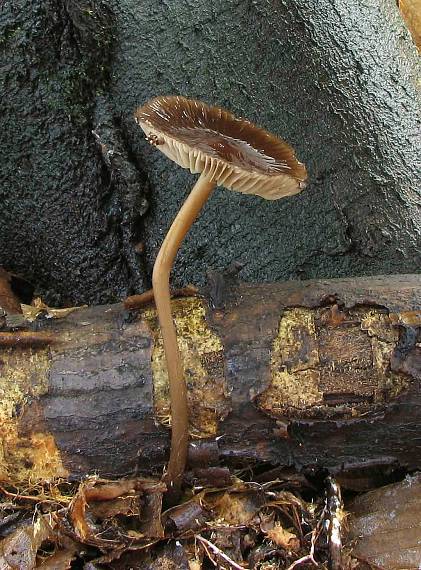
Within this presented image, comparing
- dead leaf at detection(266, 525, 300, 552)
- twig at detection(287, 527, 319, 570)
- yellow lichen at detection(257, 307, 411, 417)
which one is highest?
yellow lichen at detection(257, 307, 411, 417)

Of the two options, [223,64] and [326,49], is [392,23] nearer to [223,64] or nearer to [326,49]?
[326,49]

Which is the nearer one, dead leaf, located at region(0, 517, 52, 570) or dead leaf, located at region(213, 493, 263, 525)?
dead leaf, located at region(0, 517, 52, 570)

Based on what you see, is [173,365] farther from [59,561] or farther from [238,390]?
[59,561]

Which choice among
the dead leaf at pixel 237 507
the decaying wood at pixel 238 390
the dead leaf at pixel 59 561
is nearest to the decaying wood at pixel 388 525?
the decaying wood at pixel 238 390

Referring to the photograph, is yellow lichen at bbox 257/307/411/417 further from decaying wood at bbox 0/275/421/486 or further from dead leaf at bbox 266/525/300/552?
dead leaf at bbox 266/525/300/552

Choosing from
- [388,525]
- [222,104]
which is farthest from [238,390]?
[222,104]

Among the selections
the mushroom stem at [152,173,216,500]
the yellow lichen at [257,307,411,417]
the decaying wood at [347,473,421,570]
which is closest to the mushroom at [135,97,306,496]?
the mushroom stem at [152,173,216,500]

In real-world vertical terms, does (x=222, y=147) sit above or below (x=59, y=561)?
above
